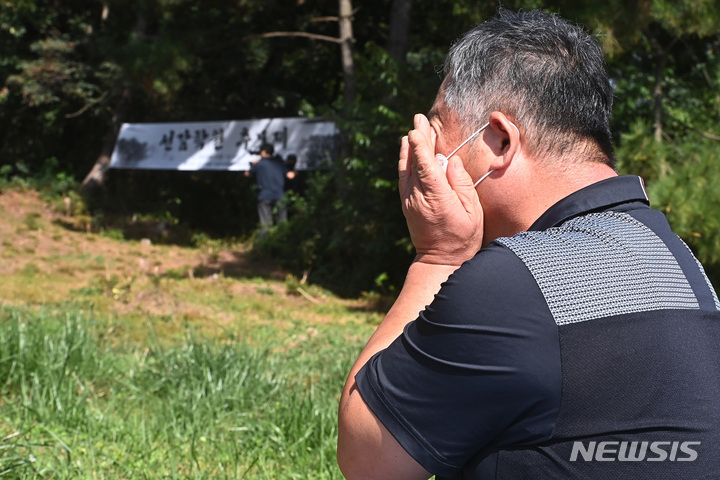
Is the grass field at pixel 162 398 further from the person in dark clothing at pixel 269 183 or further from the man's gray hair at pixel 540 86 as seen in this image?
the person in dark clothing at pixel 269 183

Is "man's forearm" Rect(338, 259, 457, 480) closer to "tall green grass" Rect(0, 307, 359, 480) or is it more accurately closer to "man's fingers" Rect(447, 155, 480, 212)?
"man's fingers" Rect(447, 155, 480, 212)

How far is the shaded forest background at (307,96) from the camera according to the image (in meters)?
6.65

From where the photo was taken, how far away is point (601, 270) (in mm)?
1198

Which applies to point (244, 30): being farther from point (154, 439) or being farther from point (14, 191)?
point (154, 439)

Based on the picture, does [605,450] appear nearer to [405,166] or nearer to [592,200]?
[592,200]

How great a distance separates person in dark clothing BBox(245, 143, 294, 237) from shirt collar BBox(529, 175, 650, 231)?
10470 mm

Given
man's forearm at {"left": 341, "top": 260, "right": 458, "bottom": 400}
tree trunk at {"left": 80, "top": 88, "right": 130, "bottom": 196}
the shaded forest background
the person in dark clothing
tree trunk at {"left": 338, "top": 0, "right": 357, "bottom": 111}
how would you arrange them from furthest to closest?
tree trunk at {"left": 80, "top": 88, "right": 130, "bottom": 196} < the person in dark clothing < tree trunk at {"left": 338, "top": 0, "right": 357, "bottom": 111} < the shaded forest background < man's forearm at {"left": 341, "top": 260, "right": 458, "bottom": 400}

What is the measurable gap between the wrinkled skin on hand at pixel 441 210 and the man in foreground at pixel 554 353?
12cm

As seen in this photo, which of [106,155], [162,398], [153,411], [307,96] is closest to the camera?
[153,411]

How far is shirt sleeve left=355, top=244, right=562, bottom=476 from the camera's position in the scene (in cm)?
113

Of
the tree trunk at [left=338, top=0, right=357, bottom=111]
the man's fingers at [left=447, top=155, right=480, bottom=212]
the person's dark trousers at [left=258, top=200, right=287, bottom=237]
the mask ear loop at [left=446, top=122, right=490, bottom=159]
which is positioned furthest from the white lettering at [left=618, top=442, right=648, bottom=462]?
the person's dark trousers at [left=258, top=200, right=287, bottom=237]

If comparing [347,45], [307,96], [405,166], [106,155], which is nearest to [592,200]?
[405,166]

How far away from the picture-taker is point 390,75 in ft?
26.7

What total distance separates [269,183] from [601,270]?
35.8 ft
